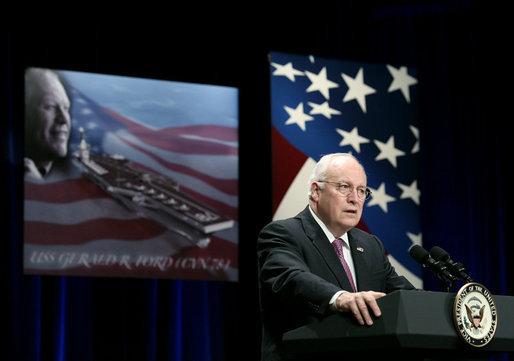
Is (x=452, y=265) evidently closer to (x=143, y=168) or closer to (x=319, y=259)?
(x=319, y=259)

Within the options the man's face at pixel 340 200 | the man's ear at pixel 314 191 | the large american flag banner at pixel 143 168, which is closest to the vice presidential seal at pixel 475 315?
the man's face at pixel 340 200

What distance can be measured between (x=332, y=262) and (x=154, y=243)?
9.14 feet

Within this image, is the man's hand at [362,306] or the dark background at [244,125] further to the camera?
the dark background at [244,125]

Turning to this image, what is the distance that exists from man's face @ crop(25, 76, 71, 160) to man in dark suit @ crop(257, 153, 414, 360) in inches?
111

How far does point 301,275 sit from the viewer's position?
87.6 inches

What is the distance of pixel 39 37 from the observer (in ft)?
17.8

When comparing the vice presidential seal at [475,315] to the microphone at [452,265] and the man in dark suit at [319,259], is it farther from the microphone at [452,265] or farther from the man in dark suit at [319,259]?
the man in dark suit at [319,259]

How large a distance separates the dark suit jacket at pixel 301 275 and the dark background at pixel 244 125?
282cm

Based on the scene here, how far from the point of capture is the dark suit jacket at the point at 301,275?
219 centimetres

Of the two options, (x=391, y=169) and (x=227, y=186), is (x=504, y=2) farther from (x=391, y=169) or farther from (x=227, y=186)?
(x=227, y=186)

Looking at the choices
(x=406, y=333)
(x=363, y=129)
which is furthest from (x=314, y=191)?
(x=363, y=129)

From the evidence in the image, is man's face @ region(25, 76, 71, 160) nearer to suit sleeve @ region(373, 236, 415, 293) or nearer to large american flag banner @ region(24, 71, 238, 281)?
large american flag banner @ region(24, 71, 238, 281)

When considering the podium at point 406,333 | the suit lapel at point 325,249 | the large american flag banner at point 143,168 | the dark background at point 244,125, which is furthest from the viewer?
the dark background at point 244,125

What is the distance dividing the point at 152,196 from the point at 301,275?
3.12 metres
